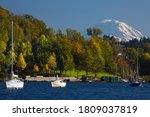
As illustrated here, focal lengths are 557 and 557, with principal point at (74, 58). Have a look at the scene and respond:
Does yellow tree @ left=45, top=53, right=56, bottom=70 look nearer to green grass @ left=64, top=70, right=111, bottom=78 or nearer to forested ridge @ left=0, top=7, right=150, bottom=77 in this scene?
forested ridge @ left=0, top=7, right=150, bottom=77

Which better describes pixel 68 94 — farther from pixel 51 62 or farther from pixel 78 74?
pixel 78 74

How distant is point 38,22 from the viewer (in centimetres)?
17412

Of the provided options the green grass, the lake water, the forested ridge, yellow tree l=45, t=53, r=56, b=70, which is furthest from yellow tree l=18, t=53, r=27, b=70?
the lake water

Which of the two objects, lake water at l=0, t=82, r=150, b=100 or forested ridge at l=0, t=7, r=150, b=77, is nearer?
lake water at l=0, t=82, r=150, b=100

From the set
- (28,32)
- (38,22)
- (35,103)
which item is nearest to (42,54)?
(28,32)

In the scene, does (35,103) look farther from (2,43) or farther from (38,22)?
(38,22)

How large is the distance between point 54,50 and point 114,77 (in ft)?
64.2

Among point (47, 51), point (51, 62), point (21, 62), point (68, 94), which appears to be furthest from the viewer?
point (47, 51)

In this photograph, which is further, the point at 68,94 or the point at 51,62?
the point at 51,62

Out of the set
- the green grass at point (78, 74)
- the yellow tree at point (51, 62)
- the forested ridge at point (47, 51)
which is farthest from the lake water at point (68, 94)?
the green grass at point (78, 74)

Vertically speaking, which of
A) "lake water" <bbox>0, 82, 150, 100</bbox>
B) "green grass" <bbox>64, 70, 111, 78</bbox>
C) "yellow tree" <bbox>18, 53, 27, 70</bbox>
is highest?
"yellow tree" <bbox>18, 53, 27, 70</bbox>

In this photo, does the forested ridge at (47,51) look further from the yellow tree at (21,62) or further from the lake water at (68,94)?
the lake water at (68,94)

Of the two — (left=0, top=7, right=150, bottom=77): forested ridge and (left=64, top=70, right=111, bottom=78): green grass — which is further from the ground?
(left=0, top=7, right=150, bottom=77): forested ridge

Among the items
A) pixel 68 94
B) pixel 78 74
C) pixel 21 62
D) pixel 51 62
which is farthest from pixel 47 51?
pixel 68 94
